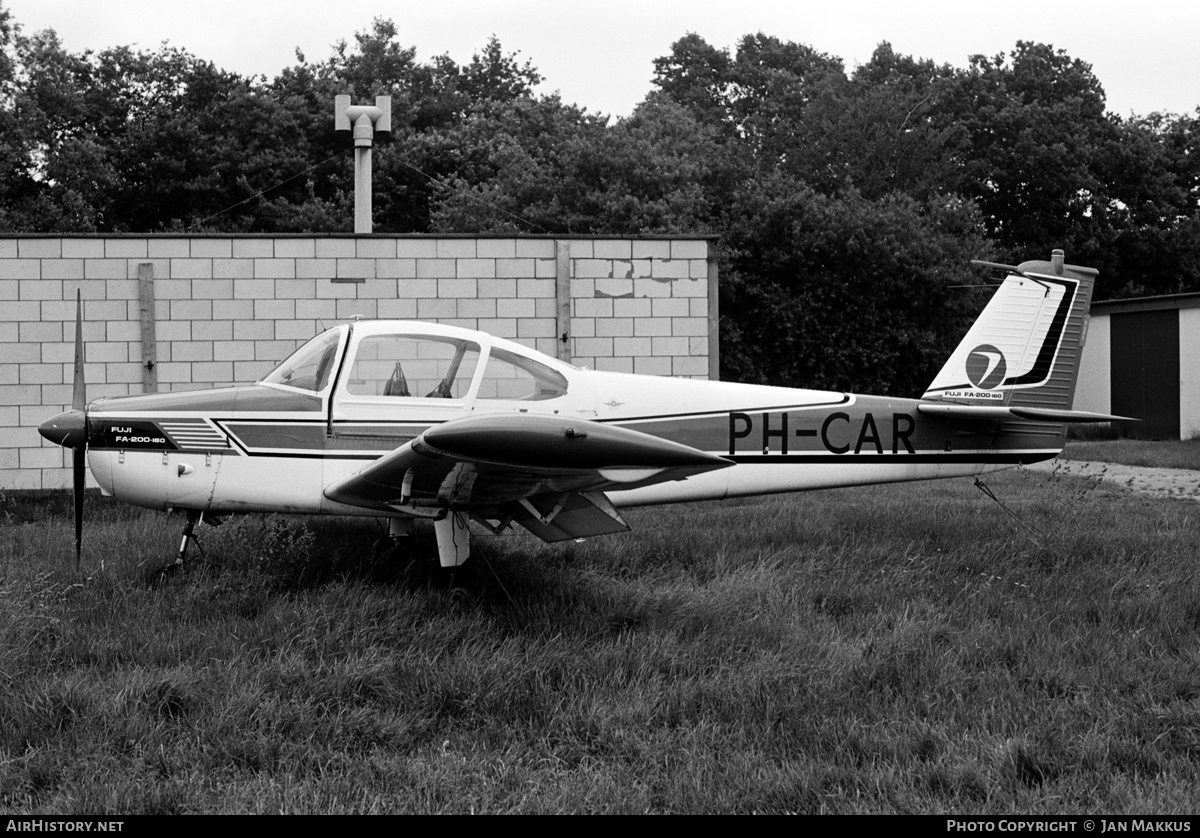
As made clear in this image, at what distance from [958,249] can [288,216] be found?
18.5 meters

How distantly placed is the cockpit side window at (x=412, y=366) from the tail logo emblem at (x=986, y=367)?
11.4 feet

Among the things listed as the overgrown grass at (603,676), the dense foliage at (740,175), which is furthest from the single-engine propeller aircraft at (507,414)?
the dense foliage at (740,175)

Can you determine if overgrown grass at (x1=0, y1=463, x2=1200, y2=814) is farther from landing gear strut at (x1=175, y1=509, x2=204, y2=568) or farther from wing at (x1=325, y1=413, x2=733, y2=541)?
wing at (x1=325, y1=413, x2=733, y2=541)

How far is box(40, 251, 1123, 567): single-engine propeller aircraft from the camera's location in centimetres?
546

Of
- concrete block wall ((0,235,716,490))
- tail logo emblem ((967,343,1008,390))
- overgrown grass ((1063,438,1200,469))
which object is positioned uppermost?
concrete block wall ((0,235,716,490))

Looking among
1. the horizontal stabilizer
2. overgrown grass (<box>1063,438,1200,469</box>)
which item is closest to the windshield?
the horizontal stabilizer

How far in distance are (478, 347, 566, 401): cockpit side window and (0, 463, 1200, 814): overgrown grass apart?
1074mm

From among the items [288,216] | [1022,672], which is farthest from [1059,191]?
[1022,672]

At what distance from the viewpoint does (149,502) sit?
19.0 feet

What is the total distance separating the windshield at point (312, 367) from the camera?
5.91m

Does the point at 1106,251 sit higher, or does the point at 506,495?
the point at 1106,251

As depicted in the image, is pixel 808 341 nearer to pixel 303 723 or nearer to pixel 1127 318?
pixel 1127 318

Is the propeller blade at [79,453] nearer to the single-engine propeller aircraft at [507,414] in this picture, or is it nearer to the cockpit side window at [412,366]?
the single-engine propeller aircraft at [507,414]

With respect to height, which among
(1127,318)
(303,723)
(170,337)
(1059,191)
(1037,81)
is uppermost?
(1037,81)
